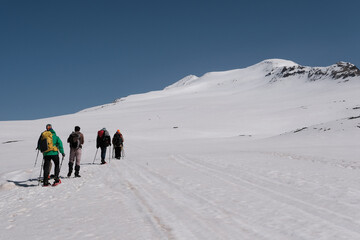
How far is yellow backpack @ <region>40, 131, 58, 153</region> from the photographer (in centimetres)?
990

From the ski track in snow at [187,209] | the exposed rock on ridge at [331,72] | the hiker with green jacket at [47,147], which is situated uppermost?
the exposed rock on ridge at [331,72]

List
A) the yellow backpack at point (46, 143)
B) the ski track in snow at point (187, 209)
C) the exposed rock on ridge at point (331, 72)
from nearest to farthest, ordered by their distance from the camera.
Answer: the ski track in snow at point (187, 209)
the yellow backpack at point (46, 143)
the exposed rock on ridge at point (331, 72)

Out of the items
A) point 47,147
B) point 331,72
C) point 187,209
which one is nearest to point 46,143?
point 47,147

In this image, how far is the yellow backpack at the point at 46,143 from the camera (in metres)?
9.90

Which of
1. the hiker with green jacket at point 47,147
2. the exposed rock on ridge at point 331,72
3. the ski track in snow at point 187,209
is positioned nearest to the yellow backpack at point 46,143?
the hiker with green jacket at point 47,147

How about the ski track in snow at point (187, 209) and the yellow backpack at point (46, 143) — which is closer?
the ski track in snow at point (187, 209)

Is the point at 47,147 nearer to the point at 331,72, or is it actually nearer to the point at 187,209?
the point at 187,209

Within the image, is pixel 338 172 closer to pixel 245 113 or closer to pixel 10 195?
pixel 10 195

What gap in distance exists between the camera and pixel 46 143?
990 cm

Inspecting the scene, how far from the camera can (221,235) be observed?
4.70 m

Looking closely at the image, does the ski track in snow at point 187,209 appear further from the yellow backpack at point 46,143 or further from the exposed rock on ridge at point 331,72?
the exposed rock on ridge at point 331,72

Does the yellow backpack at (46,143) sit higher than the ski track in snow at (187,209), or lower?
higher

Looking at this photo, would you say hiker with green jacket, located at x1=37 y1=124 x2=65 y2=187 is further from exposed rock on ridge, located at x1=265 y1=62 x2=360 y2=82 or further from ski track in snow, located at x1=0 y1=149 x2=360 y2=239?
exposed rock on ridge, located at x1=265 y1=62 x2=360 y2=82

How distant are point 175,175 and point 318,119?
56.1 metres
